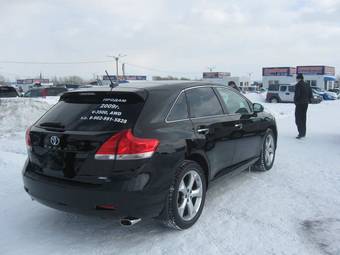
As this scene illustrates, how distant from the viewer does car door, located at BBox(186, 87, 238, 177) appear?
3918mm

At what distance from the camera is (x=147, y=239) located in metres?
3.47

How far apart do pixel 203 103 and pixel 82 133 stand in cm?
→ 161

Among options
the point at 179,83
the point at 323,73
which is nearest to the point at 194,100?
the point at 179,83

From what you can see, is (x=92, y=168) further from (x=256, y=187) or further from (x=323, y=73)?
(x=323, y=73)

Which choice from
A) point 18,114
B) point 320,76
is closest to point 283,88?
point 18,114

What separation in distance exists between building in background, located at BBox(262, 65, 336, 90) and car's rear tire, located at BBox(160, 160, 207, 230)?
2328 inches

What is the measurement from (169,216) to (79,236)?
37.1 inches

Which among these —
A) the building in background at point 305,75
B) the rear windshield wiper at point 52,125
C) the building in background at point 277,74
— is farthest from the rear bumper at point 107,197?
the building in background at point 277,74

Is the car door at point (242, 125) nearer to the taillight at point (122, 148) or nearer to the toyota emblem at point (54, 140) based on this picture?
the taillight at point (122, 148)

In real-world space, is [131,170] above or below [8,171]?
above

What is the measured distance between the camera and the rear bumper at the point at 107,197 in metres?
3.09

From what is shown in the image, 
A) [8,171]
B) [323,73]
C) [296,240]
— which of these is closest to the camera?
[296,240]

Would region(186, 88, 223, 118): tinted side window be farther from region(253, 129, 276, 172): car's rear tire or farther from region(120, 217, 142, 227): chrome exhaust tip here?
region(253, 129, 276, 172): car's rear tire

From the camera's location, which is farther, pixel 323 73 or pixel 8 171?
pixel 323 73
